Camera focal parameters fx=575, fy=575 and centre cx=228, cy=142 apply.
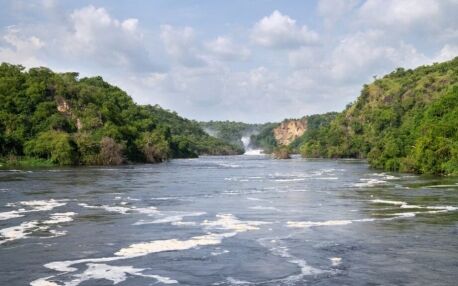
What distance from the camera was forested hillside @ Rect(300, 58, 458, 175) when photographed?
65.6m

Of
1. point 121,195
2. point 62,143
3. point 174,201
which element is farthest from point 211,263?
point 62,143

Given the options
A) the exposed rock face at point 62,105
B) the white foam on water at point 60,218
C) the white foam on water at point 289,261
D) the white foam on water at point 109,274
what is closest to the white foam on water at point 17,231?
the white foam on water at point 60,218

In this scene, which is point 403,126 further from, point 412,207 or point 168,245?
point 168,245

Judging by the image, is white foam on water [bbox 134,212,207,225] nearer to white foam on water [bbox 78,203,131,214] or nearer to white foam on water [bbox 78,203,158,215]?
white foam on water [bbox 78,203,158,215]

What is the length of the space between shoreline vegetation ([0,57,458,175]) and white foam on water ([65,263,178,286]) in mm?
51100

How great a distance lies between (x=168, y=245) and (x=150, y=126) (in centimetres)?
14663

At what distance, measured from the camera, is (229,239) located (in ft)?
74.7

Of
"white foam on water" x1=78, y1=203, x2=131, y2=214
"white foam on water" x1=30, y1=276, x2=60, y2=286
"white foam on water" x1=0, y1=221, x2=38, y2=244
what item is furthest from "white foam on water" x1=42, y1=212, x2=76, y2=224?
"white foam on water" x1=30, y1=276, x2=60, y2=286

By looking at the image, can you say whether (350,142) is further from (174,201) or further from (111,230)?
(111,230)

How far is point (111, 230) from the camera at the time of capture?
24.8 meters

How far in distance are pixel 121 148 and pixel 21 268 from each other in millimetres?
89934

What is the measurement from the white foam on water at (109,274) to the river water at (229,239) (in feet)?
0.10

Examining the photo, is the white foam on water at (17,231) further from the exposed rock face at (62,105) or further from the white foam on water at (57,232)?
the exposed rock face at (62,105)

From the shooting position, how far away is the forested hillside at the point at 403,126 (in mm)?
65562
